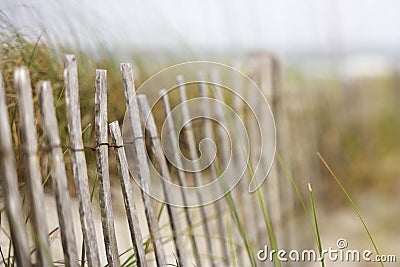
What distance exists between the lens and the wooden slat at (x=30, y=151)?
30.1 inches

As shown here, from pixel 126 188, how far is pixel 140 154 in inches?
4.1

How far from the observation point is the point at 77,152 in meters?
0.88

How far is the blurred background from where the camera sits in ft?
5.25

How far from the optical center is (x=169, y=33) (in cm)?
258

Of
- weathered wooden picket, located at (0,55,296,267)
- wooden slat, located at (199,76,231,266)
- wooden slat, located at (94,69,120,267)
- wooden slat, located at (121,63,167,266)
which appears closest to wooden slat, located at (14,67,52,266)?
weathered wooden picket, located at (0,55,296,267)

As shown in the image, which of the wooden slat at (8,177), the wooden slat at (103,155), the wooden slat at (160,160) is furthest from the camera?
the wooden slat at (160,160)

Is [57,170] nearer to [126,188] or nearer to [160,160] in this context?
[126,188]

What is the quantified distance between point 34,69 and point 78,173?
58cm

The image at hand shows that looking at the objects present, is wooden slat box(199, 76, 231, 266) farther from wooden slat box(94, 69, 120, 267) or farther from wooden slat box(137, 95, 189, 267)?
wooden slat box(94, 69, 120, 267)

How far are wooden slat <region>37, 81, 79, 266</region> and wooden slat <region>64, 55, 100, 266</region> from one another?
4 centimetres

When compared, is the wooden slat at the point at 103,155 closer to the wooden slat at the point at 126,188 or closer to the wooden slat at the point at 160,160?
the wooden slat at the point at 126,188

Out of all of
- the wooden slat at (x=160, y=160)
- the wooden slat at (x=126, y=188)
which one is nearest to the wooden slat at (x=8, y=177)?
the wooden slat at (x=126, y=188)

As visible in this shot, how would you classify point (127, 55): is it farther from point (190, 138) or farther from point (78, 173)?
point (78, 173)

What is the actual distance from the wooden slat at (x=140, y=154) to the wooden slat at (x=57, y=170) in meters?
0.26
